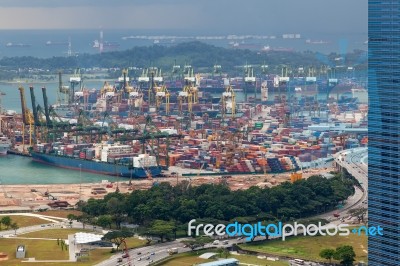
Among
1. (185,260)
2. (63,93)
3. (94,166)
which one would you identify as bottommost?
(94,166)

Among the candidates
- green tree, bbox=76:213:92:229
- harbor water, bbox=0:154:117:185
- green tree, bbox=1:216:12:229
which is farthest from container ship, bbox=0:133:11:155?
green tree, bbox=1:216:12:229

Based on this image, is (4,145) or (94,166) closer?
(94,166)

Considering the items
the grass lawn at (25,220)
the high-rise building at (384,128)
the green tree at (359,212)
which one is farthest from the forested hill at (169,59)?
the high-rise building at (384,128)

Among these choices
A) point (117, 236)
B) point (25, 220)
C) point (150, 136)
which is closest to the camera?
point (117, 236)

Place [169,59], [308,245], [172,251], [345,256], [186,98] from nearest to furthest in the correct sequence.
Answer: [345,256] < [172,251] < [308,245] < [186,98] < [169,59]

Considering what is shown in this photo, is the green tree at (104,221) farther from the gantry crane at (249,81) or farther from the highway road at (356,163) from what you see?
the gantry crane at (249,81)

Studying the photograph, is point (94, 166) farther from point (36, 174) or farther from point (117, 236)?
point (117, 236)

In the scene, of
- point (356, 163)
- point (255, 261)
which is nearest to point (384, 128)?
point (255, 261)

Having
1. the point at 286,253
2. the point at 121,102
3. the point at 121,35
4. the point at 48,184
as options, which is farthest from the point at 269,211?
the point at 121,35
